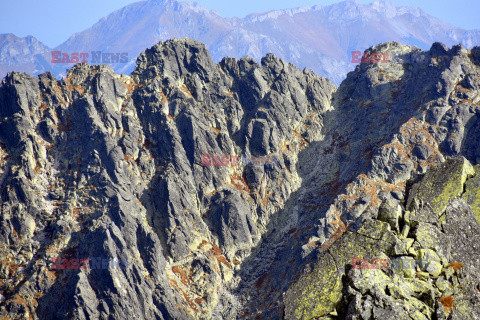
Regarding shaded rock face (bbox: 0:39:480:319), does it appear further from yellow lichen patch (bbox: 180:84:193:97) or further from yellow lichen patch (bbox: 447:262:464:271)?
yellow lichen patch (bbox: 447:262:464:271)

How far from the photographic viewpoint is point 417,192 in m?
→ 16.8

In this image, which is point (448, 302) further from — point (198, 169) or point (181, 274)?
point (198, 169)

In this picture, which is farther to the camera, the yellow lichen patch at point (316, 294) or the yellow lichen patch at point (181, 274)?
the yellow lichen patch at point (181, 274)

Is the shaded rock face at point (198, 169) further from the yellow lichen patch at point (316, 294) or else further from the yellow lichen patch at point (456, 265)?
the yellow lichen patch at point (316, 294)

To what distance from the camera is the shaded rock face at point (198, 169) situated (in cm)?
7769

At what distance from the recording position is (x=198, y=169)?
322 ft

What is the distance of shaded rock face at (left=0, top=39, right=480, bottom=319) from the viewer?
77688mm
